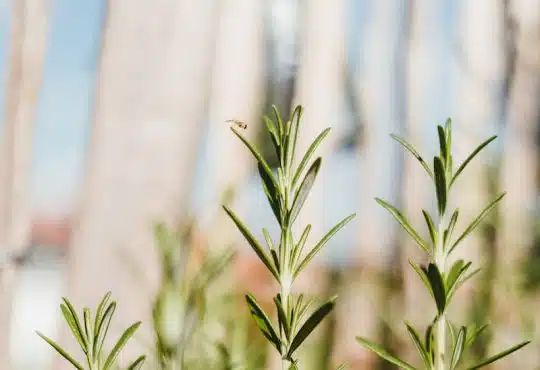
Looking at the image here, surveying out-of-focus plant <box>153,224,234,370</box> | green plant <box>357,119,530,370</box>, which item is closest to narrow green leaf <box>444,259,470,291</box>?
green plant <box>357,119,530,370</box>

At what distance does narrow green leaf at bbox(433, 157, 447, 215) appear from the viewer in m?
0.16

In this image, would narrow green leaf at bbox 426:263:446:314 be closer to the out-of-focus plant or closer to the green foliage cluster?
the green foliage cluster

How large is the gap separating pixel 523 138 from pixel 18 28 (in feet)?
2.53

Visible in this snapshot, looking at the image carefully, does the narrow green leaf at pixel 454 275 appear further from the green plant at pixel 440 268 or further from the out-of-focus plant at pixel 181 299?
the out-of-focus plant at pixel 181 299

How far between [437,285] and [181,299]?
0.59 feet

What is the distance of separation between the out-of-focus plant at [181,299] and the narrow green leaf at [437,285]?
116mm

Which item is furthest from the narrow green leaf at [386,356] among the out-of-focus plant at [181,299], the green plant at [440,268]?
the out-of-focus plant at [181,299]

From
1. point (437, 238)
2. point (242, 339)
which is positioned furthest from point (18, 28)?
point (437, 238)

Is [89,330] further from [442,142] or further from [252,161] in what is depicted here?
[252,161]

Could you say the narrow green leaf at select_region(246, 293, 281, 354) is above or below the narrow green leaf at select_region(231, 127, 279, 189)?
below

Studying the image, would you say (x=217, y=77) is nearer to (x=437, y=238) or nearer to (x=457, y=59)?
(x=457, y=59)

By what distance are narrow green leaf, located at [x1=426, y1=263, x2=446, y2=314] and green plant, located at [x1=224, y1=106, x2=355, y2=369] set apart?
0.07ft

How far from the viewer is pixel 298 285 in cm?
88

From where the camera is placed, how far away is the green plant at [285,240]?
0.15 m
